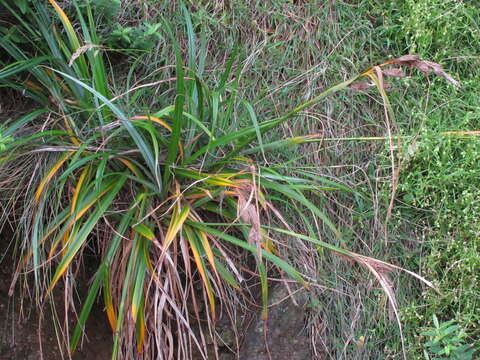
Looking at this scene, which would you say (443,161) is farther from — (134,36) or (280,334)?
(134,36)

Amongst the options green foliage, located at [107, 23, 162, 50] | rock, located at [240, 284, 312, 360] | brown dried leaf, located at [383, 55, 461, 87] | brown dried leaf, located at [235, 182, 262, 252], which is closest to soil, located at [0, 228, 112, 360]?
rock, located at [240, 284, 312, 360]

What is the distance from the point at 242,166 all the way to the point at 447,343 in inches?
38.2

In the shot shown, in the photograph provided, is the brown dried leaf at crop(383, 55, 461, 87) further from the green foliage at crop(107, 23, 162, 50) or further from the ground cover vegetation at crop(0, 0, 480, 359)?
the green foliage at crop(107, 23, 162, 50)

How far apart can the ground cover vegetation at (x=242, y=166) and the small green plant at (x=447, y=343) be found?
0.01 m

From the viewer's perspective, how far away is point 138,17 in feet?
8.57

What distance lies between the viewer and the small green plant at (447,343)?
82.0 inches

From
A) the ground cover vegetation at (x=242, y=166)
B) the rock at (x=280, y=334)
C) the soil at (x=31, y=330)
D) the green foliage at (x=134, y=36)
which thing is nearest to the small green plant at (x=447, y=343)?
the ground cover vegetation at (x=242, y=166)

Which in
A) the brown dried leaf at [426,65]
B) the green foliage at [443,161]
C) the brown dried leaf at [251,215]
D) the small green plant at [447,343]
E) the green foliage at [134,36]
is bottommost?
the small green plant at [447,343]

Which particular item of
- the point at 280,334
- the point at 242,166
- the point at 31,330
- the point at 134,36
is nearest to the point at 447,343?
the point at 280,334

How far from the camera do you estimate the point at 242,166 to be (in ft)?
7.26

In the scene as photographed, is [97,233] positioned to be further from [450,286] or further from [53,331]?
[450,286]

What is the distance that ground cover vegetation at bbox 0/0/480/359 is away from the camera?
77.5 inches

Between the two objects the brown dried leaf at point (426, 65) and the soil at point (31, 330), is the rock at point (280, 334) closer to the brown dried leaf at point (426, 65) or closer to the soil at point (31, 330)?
the soil at point (31, 330)

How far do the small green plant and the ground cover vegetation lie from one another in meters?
0.01
